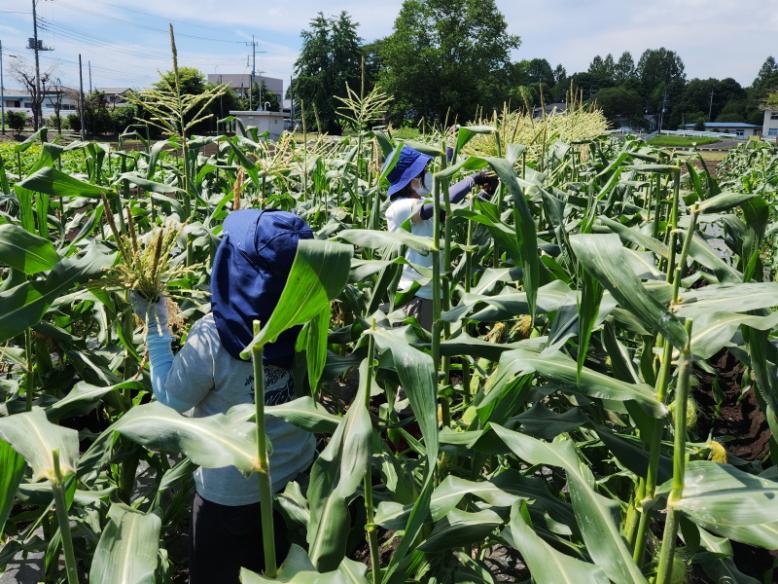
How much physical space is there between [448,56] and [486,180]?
52.4 metres

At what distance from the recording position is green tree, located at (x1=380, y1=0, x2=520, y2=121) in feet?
165

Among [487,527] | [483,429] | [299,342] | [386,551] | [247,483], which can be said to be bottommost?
[386,551]

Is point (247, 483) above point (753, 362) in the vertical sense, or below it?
below

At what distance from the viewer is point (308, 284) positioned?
103cm

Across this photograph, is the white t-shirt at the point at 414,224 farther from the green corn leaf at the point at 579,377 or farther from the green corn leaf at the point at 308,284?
the green corn leaf at the point at 308,284

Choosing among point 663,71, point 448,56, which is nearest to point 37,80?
point 448,56

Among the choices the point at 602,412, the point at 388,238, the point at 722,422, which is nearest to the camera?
the point at 388,238

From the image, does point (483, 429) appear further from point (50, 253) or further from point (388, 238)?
point (50, 253)

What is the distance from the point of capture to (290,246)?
1.60 meters

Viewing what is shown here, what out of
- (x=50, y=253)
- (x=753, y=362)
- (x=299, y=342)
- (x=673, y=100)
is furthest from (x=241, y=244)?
(x=673, y=100)

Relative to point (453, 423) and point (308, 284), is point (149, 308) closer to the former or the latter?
point (308, 284)

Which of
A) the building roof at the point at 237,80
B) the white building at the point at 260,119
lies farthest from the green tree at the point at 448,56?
the white building at the point at 260,119

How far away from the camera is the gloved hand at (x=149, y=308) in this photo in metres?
1.61

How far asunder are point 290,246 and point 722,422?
339 cm
